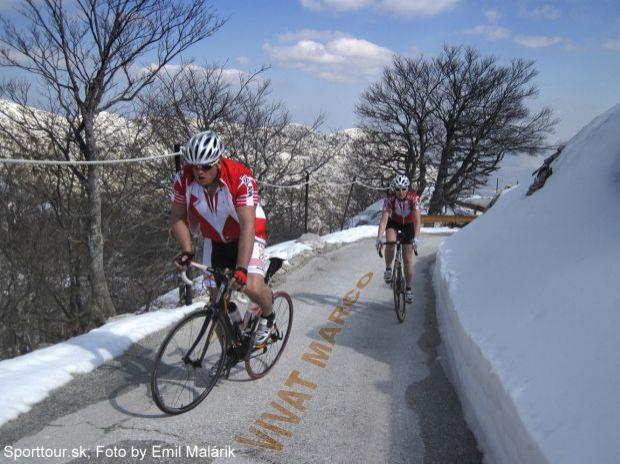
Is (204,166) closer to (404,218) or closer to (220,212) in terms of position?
(220,212)

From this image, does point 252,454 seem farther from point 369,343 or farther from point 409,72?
point 409,72

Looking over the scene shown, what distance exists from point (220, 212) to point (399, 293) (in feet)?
12.2

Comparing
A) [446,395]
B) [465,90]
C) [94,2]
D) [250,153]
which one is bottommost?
[446,395]

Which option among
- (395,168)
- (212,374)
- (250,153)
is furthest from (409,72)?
(212,374)

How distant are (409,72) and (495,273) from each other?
91.4 feet

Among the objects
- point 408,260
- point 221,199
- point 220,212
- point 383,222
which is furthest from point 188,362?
point 408,260

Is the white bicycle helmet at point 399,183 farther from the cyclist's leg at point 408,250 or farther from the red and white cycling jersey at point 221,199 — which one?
the red and white cycling jersey at point 221,199

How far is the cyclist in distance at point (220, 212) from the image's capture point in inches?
143

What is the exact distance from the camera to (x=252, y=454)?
10.8 ft

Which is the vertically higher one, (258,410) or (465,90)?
(465,90)

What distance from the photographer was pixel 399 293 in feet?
22.2

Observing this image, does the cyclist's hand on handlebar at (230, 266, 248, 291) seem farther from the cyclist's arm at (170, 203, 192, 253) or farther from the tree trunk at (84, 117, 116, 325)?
the tree trunk at (84, 117, 116, 325)

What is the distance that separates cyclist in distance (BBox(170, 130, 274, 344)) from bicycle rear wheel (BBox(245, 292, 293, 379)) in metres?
0.56

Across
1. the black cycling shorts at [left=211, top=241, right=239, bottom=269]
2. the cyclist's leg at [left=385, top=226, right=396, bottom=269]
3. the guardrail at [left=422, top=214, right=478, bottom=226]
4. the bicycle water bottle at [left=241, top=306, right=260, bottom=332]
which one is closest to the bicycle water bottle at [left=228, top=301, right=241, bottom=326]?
the bicycle water bottle at [left=241, top=306, right=260, bottom=332]
